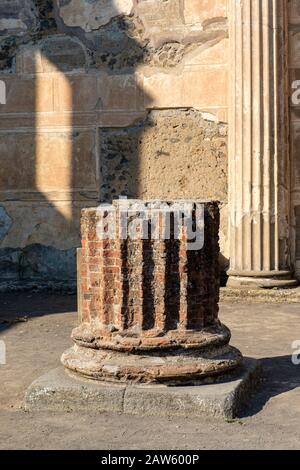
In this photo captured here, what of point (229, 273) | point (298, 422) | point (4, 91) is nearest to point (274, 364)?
point (298, 422)

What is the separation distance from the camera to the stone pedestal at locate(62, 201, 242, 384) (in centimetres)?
431

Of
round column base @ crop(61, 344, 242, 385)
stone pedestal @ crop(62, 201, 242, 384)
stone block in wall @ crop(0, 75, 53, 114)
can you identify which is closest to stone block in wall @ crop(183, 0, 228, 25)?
stone block in wall @ crop(0, 75, 53, 114)

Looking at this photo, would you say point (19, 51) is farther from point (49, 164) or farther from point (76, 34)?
point (49, 164)

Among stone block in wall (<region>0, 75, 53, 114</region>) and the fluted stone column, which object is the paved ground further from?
stone block in wall (<region>0, 75, 53, 114</region>)

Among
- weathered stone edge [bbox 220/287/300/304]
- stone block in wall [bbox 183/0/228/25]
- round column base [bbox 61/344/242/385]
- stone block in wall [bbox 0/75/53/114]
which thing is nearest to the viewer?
round column base [bbox 61/344/242/385]

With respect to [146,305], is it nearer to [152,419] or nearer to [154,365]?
[154,365]

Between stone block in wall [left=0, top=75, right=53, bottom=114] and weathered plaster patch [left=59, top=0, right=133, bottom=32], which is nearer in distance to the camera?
weathered plaster patch [left=59, top=0, right=133, bottom=32]

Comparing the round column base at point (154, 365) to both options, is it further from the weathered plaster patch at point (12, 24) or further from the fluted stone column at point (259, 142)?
the weathered plaster patch at point (12, 24)

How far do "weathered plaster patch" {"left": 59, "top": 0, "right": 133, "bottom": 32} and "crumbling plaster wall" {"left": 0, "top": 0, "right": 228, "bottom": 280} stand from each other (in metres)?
0.01

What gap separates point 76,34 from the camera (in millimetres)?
9250

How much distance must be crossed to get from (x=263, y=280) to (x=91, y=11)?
376 cm

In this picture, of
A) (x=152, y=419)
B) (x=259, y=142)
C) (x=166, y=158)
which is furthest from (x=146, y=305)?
(x=166, y=158)

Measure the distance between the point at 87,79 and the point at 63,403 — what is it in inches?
225

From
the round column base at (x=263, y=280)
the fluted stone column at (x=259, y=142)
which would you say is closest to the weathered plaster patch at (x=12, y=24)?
the fluted stone column at (x=259, y=142)
